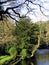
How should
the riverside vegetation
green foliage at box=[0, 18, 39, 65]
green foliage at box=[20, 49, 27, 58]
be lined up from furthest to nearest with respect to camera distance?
green foliage at box=[20, 49, 27, 58]
green foliage at box=[0, 18, 39, 65]
the riverside vegetation

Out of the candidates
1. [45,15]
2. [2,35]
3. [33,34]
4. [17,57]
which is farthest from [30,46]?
[45,15]

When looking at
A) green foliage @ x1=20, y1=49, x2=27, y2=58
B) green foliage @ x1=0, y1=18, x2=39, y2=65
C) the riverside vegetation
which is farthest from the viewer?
green foliage @ x1=20, y1=49, x2=27, y2=58

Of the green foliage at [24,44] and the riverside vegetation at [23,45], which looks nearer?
the riverside vegetation at [23,45]

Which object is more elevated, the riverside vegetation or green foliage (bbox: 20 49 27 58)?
the riverside vegetation

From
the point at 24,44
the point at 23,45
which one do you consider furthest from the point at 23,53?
the point at 24,44

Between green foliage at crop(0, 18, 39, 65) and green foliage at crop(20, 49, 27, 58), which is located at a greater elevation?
green foliage at crop(0, 18, 39, 65)

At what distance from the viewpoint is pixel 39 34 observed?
45281mm

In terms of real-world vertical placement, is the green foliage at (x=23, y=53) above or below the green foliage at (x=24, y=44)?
below

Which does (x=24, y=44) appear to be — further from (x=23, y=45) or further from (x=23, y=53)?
(x=23, y=53)

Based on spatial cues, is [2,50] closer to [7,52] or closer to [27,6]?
[7,52]

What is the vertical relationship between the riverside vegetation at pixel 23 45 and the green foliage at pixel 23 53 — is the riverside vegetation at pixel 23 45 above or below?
above

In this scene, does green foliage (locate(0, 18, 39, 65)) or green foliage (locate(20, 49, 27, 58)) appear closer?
green foliage (locate(0, 18, 39, 65))

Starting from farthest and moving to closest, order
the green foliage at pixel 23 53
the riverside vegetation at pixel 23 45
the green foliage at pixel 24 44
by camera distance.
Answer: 1. the green foliage at pixel 23 53
2. the green foliage at pixel 24 44
3. the riverside vegetation at pixel 23 45

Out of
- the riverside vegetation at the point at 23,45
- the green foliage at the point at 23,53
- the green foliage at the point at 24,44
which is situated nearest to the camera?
the riverside vegetation at the point at 23,45
